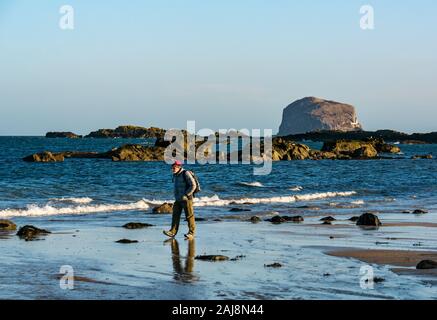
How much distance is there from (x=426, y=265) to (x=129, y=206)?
19.6 m

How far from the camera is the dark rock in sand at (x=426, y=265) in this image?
1485 centimetres

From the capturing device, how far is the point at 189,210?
66.9 feet

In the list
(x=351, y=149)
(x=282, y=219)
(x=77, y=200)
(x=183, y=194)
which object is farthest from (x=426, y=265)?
(x=351, y=149)

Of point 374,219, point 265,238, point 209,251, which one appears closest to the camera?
point 209,251

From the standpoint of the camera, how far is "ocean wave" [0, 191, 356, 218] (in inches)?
1139

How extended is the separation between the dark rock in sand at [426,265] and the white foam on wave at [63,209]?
16.6 meters

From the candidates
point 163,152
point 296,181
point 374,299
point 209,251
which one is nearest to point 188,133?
point 163,152

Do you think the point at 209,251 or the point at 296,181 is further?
the point at 296,181

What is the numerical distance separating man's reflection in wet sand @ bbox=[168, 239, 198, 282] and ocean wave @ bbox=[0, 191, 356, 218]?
37.3ft

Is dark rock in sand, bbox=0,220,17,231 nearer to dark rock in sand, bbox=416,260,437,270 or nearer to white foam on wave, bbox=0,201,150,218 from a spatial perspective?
white foam on wave, bbox=0,201,150,218
